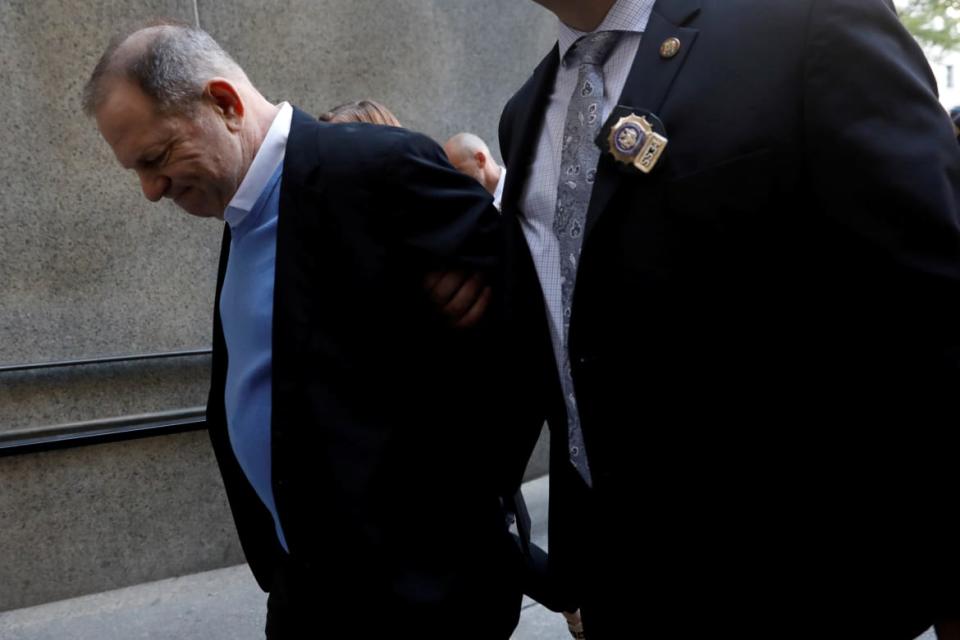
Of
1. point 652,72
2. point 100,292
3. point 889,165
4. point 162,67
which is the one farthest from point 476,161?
point 889,165

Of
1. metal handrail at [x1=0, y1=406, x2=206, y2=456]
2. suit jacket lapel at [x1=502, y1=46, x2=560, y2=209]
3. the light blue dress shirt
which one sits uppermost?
suit jacket lapel at [x1=502, y1=46, x2=560, y2=209]

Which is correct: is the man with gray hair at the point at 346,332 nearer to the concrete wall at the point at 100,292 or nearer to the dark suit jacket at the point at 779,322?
the dark suit jacket at the point at 779,322

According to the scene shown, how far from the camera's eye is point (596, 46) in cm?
146

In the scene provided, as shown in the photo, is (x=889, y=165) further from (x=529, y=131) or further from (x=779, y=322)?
(x=529, y=131)

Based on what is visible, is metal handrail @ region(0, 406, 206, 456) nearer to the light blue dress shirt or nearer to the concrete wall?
the concrete wall

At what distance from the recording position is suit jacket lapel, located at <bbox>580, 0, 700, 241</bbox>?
129cm

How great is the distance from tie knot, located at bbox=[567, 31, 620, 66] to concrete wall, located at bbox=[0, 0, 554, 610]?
3046mm

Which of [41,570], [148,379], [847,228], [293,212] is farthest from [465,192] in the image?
[41,570]

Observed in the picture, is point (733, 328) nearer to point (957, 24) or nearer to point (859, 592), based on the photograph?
point (859, 592)

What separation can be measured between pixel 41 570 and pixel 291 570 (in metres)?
2.52

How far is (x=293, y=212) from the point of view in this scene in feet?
5.78

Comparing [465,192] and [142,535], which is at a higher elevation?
[465,192]

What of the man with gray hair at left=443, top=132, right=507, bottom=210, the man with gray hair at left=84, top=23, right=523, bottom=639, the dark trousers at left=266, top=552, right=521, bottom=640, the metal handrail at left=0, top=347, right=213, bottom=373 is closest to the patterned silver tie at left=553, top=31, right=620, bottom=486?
the man with gray hair at left=84, top=23, right=523, bottom=639

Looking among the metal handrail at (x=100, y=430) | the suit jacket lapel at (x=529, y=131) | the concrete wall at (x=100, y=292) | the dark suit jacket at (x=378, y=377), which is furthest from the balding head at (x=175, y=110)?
the metal handrail at (x=100, y=430)
